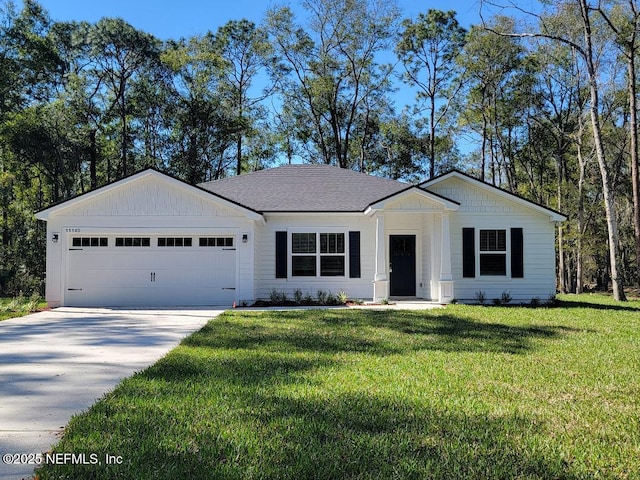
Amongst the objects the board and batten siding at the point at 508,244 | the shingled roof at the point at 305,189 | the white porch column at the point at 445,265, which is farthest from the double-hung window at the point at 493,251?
the shingled roof at the point at 305,189

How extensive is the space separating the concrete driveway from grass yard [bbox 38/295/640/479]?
0.93 feet

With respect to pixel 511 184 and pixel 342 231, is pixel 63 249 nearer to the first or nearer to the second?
pixel 342 231

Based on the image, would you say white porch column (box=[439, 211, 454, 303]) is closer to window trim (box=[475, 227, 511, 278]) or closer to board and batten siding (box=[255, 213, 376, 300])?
window trim (box=[475, 227, 511, 278])

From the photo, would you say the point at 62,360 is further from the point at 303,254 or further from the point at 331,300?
the point at 303,254

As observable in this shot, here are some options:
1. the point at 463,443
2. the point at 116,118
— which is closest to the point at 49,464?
the point at 463,443

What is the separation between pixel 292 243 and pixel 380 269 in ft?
9.48

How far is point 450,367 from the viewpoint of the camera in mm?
5621

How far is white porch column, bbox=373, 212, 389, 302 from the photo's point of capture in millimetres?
13398

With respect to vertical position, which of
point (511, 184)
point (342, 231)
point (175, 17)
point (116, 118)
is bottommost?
point (342, 231)

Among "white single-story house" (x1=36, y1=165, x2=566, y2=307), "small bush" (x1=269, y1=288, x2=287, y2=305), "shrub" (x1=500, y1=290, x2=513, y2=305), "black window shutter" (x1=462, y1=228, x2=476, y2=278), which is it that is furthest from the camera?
"black window shutter" (x1=462, y1=228, x2=476, y2=278)

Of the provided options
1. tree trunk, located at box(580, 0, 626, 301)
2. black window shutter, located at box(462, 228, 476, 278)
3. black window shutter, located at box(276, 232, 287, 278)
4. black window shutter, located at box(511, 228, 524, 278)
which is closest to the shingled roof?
black window shutter, located at box(276, 232, 287, 278)

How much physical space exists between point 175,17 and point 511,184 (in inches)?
839

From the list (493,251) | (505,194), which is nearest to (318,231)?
(493,251)

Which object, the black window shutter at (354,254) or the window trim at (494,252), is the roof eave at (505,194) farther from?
the black window shutter at (354,254)
